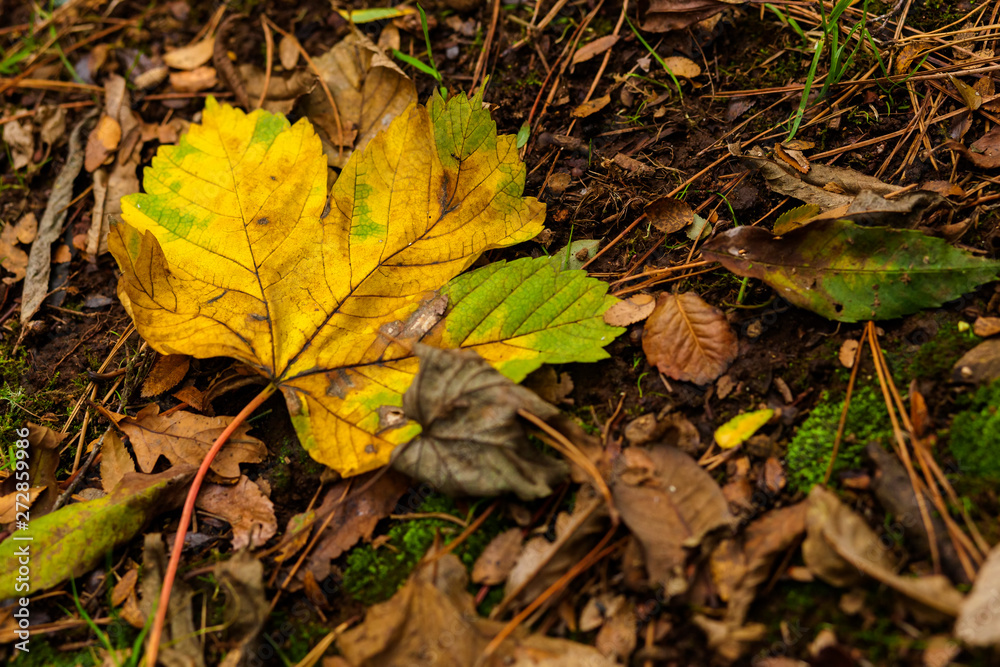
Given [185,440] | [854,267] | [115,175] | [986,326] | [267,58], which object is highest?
[267,58]

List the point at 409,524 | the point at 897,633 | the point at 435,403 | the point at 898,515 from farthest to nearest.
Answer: the point at 409,524 < the point at 435,403 < the point at 898,515 < the point at 897,633

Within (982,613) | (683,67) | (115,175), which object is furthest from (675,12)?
(115,175)

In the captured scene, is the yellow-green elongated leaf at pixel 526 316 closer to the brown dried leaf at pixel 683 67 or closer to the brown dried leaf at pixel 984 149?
the brown dried leaf at pixel 683 67

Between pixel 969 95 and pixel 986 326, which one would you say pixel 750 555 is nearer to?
pixel 986 326

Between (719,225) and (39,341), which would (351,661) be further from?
(39,341)

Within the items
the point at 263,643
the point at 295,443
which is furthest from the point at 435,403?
the point at 263,643

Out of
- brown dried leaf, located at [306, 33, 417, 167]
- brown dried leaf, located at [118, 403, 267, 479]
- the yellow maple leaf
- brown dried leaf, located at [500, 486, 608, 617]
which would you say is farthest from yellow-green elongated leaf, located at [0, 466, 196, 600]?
brown dried leaf, located at [306, 33, 417, 167]

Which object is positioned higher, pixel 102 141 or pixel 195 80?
pixel 195 80
